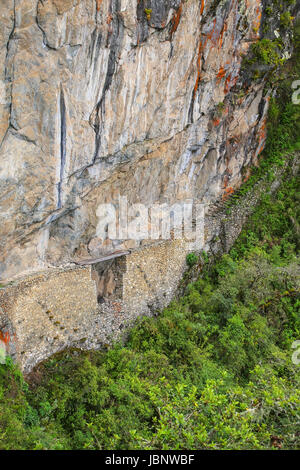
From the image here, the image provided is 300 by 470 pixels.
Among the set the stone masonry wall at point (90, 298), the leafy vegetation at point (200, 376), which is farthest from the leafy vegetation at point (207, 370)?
the stone masonry wall at point (90, 298)

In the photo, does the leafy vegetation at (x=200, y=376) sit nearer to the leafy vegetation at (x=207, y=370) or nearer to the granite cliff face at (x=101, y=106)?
the leafy vegetation at (x=207, y=370)

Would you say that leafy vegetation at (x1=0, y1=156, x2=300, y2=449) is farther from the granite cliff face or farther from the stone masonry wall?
the granite cliff face

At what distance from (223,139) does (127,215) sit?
471 cm

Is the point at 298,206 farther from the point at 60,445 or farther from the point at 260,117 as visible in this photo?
the point at 60,445

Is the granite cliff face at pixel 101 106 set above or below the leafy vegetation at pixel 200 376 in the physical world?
above

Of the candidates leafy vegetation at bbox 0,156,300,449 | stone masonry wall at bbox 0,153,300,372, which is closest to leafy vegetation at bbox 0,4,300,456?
leafy vegetation at bbox 0,156,300,449

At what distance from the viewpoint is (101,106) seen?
8742 millimetres

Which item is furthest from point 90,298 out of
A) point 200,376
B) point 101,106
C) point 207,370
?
point 101,106

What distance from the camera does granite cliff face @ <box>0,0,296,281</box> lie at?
7.45 m

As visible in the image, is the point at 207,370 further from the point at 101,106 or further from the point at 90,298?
the point at 101,106

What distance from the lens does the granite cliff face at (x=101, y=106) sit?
7453 millimetres

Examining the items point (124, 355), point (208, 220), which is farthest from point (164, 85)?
point (124, 355)

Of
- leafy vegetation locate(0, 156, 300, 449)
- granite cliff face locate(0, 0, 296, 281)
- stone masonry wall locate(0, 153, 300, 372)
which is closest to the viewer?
leafy vegetation locate(0, 156, 300, 449)
